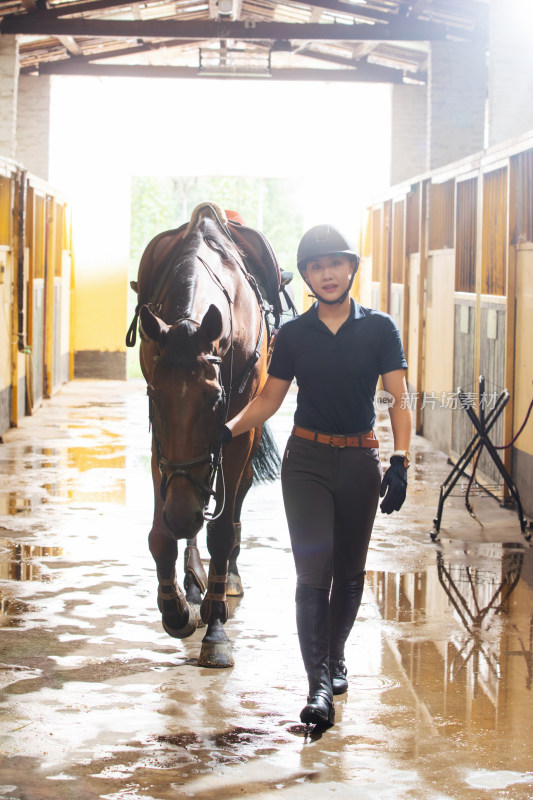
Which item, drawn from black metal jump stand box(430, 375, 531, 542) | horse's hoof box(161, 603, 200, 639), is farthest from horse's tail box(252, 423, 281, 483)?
horse's hoof box(161, 603, 200, 639)

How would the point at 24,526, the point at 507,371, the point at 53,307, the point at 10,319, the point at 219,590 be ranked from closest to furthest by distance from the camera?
the point at 219,590
the point at 24,526
the point at 507,371
the point at 10,319
the point at 53,307

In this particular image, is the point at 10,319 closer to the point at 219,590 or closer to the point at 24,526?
the point at 24,526

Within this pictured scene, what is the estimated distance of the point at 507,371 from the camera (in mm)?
7496

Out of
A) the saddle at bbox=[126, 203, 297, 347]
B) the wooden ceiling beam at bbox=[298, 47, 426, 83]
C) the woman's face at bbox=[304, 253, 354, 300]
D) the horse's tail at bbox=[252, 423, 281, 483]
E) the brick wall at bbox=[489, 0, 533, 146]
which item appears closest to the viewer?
the woman's face at bbox=[304, 253, 354, 300]

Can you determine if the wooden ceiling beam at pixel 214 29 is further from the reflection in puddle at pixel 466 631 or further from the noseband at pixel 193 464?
the noseband at pixel 193 464

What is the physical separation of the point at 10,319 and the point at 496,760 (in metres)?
8.50

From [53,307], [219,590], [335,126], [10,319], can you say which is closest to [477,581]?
[219,590]

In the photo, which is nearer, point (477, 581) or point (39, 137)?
point (477, 581)

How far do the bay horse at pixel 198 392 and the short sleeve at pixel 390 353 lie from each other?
54 cm

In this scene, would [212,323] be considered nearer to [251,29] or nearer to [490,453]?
[490,453]

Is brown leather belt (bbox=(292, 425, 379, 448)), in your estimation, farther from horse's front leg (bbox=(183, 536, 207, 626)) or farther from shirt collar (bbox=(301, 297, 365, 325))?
horse's front leg (bbox=(183, 536, 207, 626))

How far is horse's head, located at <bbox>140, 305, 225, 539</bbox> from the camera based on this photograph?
11.5 ft

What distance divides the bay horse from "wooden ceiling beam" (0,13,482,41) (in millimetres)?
10634

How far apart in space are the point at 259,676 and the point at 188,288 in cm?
146
